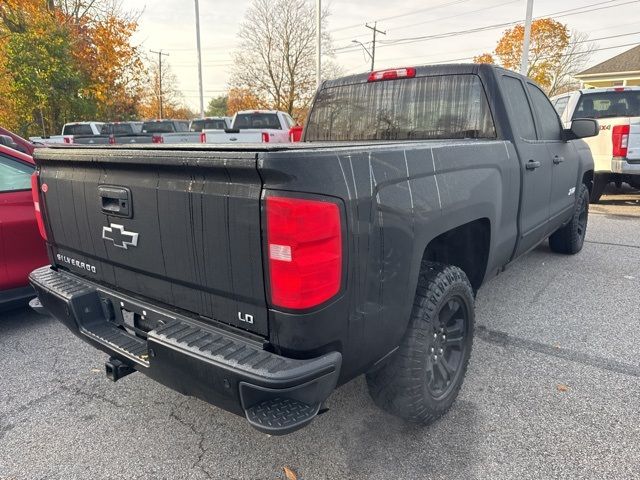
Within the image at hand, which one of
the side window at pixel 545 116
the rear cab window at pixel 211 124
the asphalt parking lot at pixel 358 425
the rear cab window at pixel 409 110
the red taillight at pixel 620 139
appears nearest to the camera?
the asphalt parking lot at pixel 358 425

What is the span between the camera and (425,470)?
227cm

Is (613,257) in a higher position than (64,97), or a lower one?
lower

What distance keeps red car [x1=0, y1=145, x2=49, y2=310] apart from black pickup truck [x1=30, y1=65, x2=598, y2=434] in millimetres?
→ 1147

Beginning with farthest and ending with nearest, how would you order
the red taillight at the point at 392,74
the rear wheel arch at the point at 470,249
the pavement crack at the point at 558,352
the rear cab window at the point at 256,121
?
the rear cab window at the point at 256,121, the red taillight at the point at 392,74, the pavement crack at the point at 558,352, the rear wheel arch at the point at 470,249

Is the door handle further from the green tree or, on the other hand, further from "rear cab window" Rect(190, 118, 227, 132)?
the green tree

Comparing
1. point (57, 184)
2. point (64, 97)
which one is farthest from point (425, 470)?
point (64, 97)

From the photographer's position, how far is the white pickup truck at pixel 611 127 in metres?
8.09

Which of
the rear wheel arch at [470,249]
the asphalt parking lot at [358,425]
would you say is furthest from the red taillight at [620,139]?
the rear wheel arch at [470,249]

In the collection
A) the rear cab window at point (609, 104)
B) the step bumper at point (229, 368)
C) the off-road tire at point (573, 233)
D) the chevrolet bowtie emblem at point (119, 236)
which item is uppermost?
the rear cab window at point (609, 104)

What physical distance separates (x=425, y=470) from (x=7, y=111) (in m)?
22.3

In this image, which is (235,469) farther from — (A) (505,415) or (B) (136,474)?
(A) (505,415)

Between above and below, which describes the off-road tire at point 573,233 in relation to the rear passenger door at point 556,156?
below

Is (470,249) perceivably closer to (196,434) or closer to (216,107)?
(196,434)

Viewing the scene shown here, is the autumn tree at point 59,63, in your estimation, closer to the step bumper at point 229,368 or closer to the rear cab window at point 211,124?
the rear cab window at point 211,124
